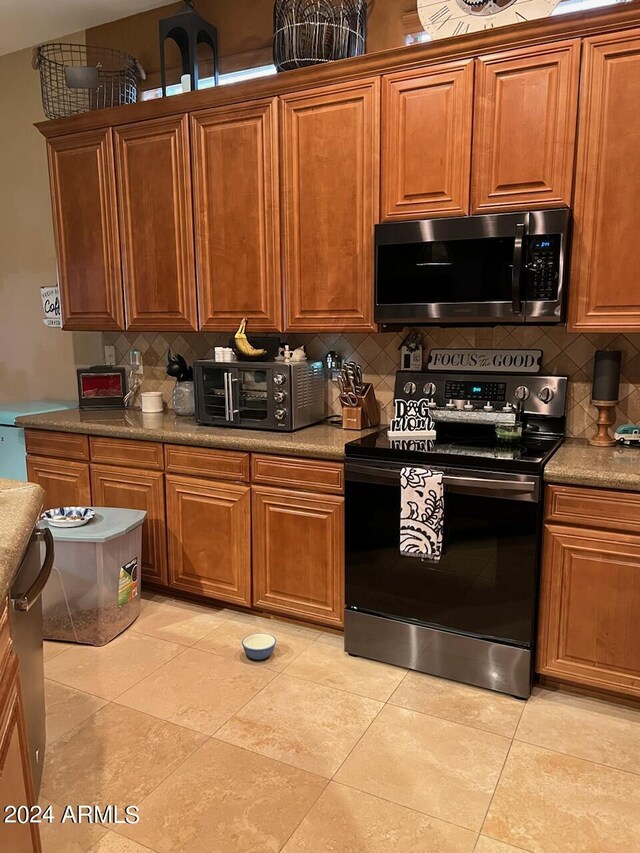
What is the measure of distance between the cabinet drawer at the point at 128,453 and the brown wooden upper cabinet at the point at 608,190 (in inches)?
77.4

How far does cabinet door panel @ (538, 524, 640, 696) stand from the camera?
7.19 ft

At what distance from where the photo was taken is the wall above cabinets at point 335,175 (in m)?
2.31

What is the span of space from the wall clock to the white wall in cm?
240

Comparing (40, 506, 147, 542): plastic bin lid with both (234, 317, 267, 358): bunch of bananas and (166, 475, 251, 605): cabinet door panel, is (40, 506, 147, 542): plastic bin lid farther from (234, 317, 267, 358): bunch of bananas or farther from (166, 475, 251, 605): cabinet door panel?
(234, 317, 267, 358): bunch of bananas

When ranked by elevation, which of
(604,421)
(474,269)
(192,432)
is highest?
(474,269)

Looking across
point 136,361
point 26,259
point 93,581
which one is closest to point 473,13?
point 136,361

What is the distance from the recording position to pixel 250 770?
200cm

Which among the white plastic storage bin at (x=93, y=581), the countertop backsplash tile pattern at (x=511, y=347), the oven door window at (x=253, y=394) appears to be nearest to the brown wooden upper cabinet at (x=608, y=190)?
the countertop backsplash tile pattern at (x=511, y=347)

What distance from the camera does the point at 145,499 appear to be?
3184 mm

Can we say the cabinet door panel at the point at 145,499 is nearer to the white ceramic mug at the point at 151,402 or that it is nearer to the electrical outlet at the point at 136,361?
the white ceramic mug at the point at 151,402

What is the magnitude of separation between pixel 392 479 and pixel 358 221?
1128 millimetres

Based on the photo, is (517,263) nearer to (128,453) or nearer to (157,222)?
(157,222)

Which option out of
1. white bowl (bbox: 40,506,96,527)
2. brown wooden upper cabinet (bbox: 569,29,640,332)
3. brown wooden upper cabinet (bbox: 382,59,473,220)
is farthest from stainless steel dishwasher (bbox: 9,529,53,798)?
brown wooden upper cabinet (bbox: 569,29,640,332)

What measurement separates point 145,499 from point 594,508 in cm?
206
